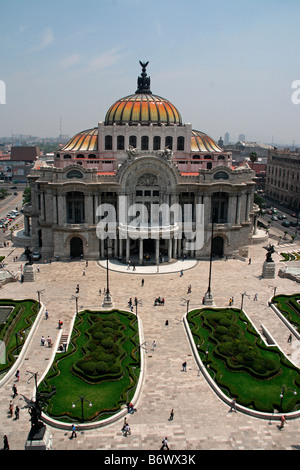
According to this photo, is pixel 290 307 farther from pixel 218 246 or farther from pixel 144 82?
pixel 144 82

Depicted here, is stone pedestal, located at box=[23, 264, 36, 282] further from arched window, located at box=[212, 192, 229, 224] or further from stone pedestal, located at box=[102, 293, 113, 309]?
arched window, located at box=[212, 192, 229, 224]

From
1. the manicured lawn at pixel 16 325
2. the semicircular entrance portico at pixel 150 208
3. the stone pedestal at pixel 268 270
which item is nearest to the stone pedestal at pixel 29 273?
the manicured lawn at pixel 16 325

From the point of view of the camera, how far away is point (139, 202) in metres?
75.8

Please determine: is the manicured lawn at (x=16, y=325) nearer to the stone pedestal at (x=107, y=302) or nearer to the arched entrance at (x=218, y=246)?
the stone pedestal at (x=107, y=302)

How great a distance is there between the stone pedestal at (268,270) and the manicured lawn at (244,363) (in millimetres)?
17205

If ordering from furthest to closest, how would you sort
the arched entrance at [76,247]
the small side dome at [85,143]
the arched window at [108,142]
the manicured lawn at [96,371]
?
the small side dome at [85,143], the arched window at [108,142], the arched entrance at [76,247], the manicured lawn at [96,371]

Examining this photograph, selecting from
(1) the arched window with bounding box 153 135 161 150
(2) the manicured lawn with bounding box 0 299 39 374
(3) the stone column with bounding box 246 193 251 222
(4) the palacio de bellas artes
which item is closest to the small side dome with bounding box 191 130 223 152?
(4) the palacio de bellas artes

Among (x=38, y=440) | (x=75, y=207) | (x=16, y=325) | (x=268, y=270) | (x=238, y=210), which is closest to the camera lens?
(x=38, y=440)

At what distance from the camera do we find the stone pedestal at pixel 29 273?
203ft

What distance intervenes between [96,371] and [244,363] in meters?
14.2

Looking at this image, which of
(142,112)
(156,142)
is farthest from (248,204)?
(142,112)

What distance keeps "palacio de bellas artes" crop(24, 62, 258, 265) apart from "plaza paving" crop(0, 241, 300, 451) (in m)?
4.36

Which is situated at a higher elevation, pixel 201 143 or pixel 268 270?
pixel 201 143
